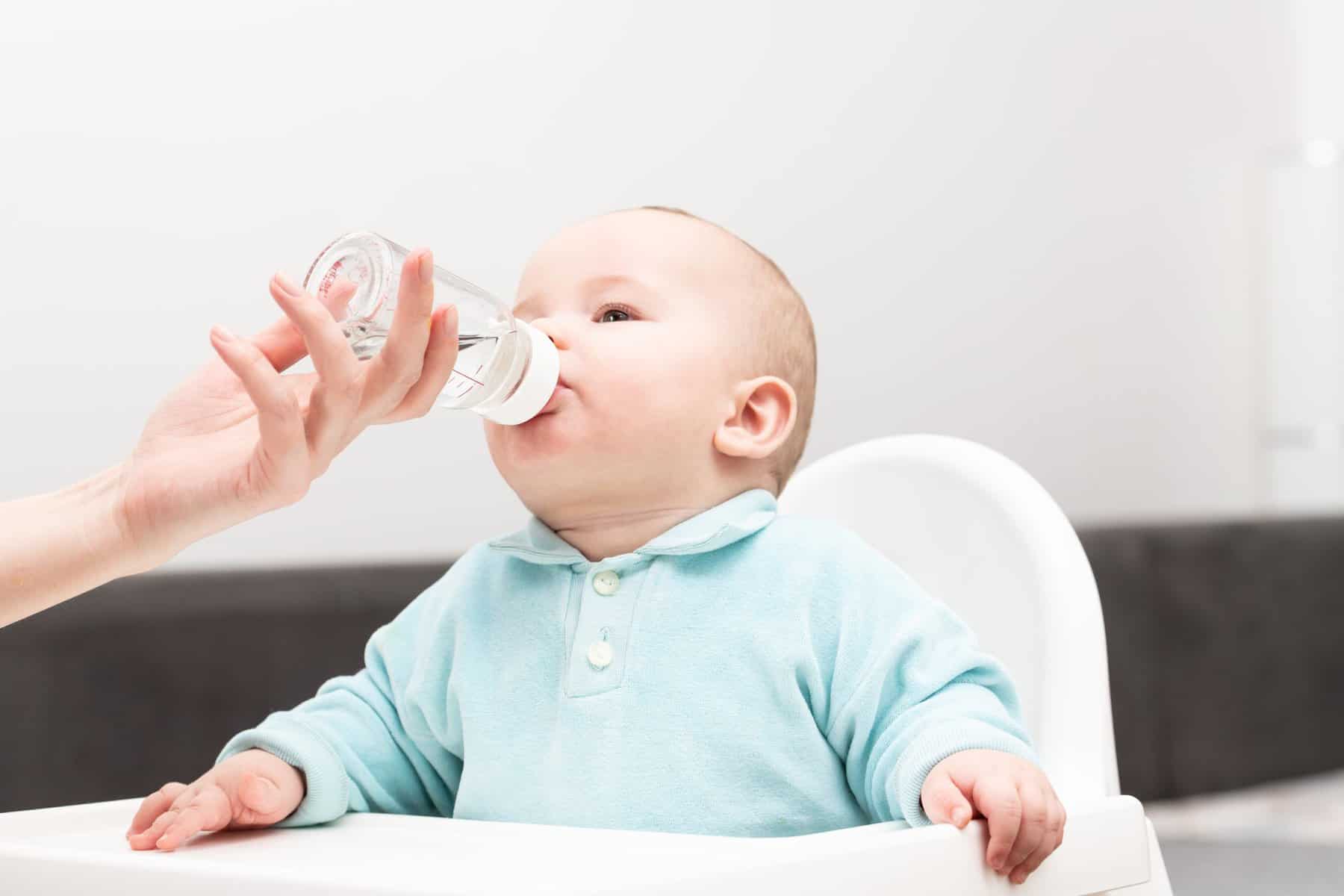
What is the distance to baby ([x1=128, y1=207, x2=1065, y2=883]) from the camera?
2.52 feet

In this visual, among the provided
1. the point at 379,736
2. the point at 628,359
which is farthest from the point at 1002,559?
the point at 379,736

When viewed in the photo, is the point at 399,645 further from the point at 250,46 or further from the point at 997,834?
the point at 250,46

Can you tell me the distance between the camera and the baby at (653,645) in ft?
2.52

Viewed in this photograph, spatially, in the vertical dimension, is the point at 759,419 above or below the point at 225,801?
above

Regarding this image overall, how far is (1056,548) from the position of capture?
3.12 feet

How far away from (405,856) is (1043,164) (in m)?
2.38

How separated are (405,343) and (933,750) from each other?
0.98 feet

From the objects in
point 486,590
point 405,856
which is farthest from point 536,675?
point 405,856

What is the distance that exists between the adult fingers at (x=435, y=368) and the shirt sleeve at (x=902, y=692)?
0.25 metres

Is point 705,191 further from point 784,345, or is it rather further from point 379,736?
point 379,736

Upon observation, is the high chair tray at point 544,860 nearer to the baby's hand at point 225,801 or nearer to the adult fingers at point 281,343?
the baby's hand at point 225,801

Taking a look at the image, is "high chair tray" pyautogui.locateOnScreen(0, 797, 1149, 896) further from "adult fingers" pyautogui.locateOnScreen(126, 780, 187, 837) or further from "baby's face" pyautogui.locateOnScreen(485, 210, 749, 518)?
"baby's face" pyautogui.locateOnScreen(485, 210, 749, 518)

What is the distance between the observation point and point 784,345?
3.16 feet

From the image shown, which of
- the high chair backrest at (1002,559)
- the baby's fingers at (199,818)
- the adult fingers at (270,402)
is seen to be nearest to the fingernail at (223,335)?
the adult fingers at (270,402)
